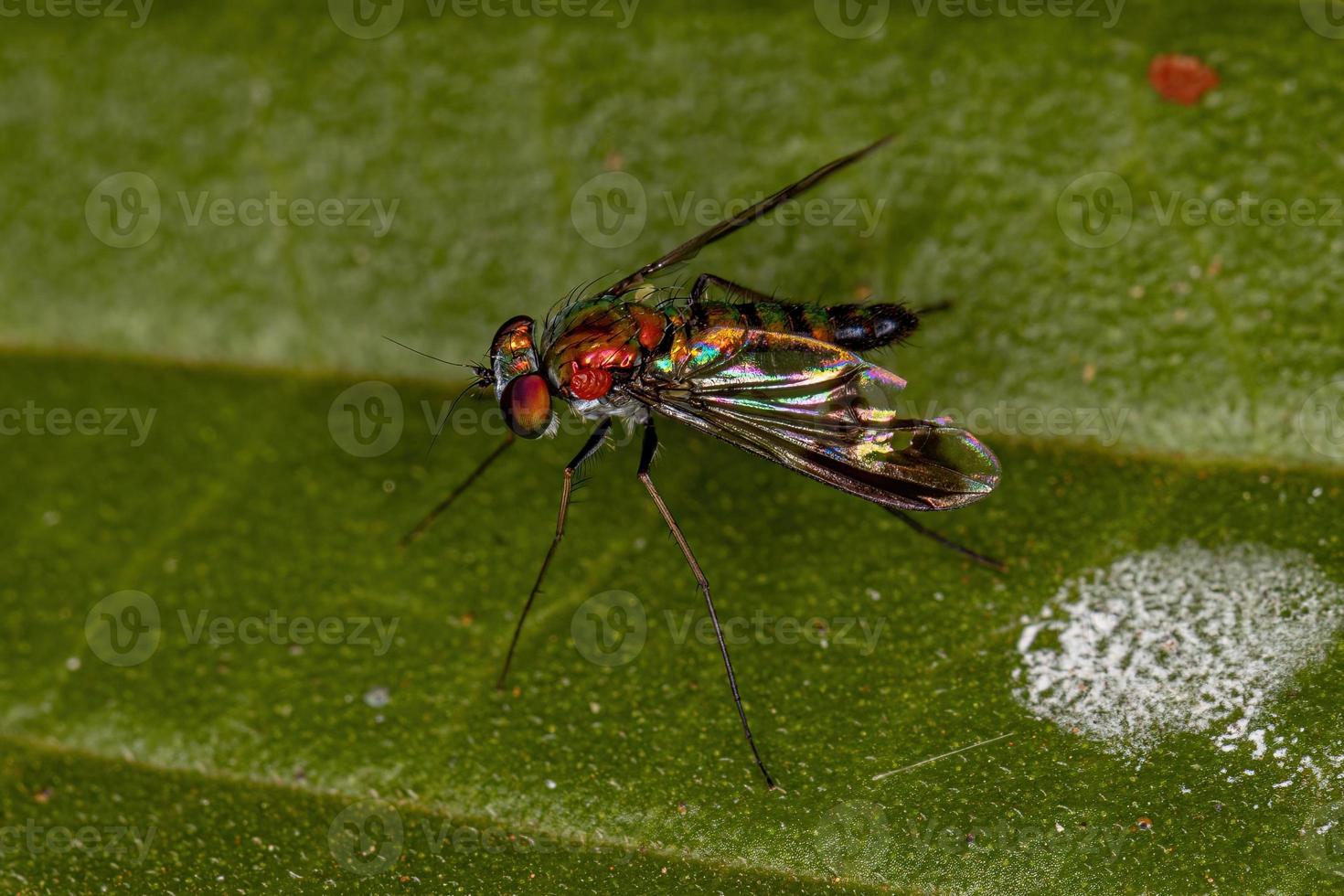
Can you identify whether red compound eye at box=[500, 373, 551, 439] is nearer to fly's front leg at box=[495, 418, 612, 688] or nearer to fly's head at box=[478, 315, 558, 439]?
fly's head at box=[478, 315, 558, 439]

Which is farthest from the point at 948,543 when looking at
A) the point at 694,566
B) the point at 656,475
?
the point at 656,475

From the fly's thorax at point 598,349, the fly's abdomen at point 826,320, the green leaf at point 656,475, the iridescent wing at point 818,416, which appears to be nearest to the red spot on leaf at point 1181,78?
the green leaf at point 656,475

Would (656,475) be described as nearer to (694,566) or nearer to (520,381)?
(694,566)

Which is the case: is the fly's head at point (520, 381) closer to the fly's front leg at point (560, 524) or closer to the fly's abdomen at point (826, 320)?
A: the fly's front leg at point (560, 524)

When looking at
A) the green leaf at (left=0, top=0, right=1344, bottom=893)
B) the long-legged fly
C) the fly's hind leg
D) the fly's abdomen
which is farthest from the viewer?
the fly's abdomen

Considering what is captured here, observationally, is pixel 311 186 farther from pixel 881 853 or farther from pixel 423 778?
pixel 881 853

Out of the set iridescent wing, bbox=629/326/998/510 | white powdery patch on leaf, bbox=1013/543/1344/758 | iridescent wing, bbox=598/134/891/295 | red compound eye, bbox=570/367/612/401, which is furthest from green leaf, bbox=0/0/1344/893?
red compound eye, bbox=570/367/612/401

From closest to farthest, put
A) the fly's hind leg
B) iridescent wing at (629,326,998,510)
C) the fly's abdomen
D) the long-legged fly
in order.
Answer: iridescent wing at (629,326,998,510) < the long-legged fly < the fly's hind leg < the fly's abdomen
